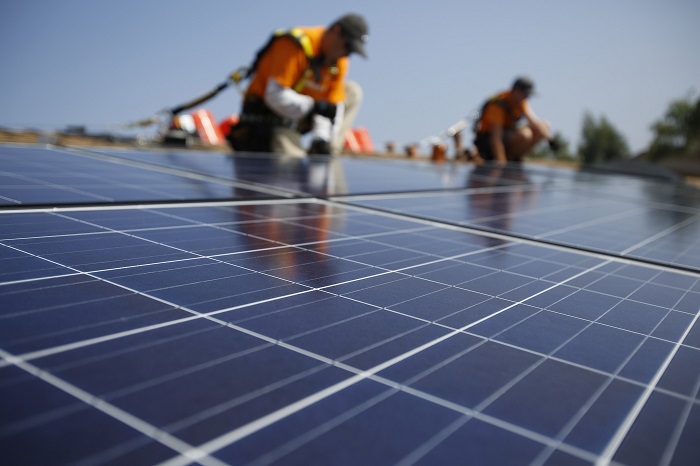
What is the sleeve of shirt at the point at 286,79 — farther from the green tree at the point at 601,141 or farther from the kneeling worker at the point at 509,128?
the green tree at the point at 601,141

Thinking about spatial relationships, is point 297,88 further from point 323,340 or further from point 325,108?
point 323,340

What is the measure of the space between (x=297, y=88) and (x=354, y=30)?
106cm

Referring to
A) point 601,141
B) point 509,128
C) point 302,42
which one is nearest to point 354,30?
point 302,42

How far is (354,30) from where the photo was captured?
8109mm

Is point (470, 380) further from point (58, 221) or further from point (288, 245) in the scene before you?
point (58, 221)

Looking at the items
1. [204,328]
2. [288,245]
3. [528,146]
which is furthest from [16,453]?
[528,146]

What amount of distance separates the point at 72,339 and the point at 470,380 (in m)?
0.77

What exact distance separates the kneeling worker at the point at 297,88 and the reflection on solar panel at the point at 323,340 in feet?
17.6

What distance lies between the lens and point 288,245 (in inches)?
95.7

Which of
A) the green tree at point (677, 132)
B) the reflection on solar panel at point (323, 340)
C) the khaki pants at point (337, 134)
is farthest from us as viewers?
the green tree at point (677, 132)

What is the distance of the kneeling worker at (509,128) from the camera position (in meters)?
12.8

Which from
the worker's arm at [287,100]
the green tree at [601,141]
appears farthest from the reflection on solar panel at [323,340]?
the green tree at [601,141]

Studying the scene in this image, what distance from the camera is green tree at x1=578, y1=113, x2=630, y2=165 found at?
230 feet

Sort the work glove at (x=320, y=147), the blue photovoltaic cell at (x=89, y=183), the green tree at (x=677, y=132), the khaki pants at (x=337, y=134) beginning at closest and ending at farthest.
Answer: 1. the blue photovoltaic cell at (x=89, y=183)
2. the khaki pants at (x=337, y=134)
3. the work glove at (x=320, y=147)
4. the green tree at (x=677, y=132)
